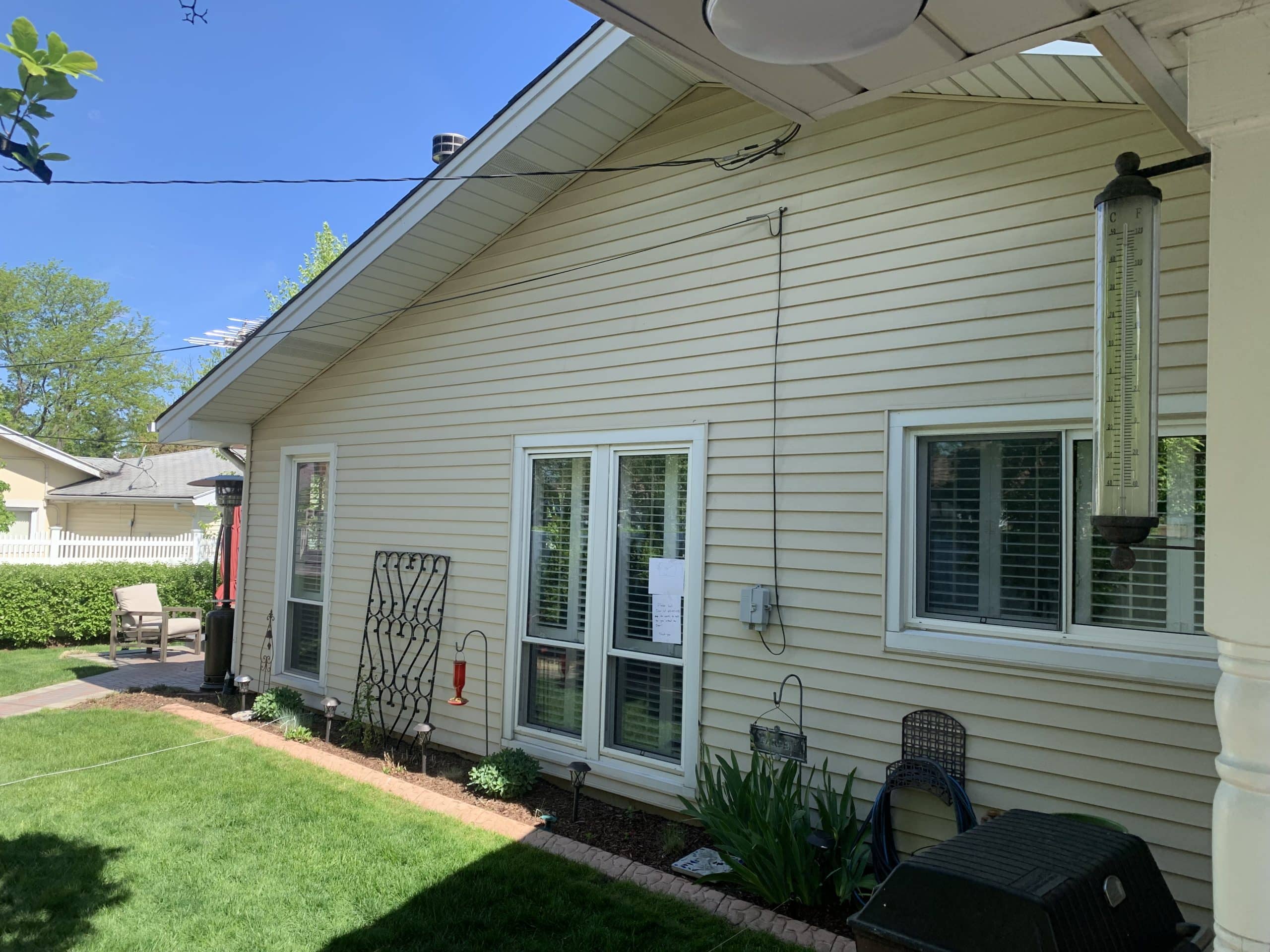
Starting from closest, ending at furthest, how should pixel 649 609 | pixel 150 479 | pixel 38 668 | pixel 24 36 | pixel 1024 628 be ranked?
pixel 24 36 < pixel 1024 628 < pixel 649 609 < pixel 38 668 < pixel 150 479

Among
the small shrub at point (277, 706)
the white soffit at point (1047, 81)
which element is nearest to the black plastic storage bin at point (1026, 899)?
the white soffit at point (1047, 81)

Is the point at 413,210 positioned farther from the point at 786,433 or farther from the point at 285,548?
the point at 285,548

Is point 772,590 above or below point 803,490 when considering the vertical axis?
below

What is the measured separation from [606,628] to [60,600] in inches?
423

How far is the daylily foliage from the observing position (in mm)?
1741

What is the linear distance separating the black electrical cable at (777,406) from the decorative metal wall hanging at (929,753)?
798 mm

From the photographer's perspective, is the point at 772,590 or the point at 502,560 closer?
the point at 772,590

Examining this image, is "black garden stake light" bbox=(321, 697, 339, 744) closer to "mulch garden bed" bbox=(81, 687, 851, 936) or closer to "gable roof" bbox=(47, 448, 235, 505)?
"mulch garden bed" bbox=(81, 687, 851, 936)

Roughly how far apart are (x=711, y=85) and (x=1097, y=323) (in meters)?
3.71

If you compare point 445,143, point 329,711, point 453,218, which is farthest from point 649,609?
point 445,143

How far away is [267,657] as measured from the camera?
827 cm

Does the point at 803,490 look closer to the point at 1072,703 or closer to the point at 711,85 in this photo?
the point at 1072,703

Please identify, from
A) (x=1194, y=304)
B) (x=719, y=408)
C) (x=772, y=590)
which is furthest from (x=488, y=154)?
(x=1194, y=304)

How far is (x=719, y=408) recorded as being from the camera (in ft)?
16.5
